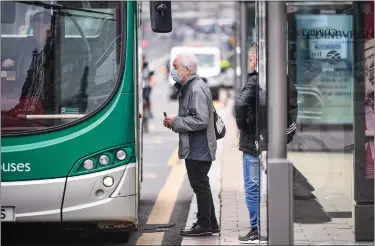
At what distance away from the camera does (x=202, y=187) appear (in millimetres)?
8297

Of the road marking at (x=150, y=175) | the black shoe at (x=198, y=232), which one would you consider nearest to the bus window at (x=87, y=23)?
the black shoe at (x=198, y=232)

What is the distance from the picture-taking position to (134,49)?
7664 mm

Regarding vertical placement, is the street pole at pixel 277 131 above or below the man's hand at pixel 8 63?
below

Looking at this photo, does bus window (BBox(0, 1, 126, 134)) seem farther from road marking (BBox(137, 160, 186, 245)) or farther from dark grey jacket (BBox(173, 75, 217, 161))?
road marking (BBox(137, 160, 186, 245))

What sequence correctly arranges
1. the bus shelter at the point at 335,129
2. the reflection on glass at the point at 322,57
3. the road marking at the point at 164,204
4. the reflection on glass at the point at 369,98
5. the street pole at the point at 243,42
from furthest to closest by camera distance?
the street pole at the point at 243,42 < the road marking at the point at 164,204 < the reflection on glass at the point at 369,98 < the reflection on glass at the point at 322,57 < the bus shelter at the point at 335,129

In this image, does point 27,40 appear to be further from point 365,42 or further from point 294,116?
point 365,42

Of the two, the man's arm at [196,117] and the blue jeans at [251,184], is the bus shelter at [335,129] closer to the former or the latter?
the blue jeans at [251,184]


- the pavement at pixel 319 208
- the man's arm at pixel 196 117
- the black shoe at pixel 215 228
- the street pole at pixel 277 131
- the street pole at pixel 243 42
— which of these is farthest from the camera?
the street pole at pixel 243 42

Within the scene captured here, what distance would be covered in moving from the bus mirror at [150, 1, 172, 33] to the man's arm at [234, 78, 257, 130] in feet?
3.15

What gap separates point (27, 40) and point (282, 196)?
11.7ft

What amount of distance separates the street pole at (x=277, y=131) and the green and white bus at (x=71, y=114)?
291 centimetres

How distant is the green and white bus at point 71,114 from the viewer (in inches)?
297

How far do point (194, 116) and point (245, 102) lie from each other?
497 millimetres

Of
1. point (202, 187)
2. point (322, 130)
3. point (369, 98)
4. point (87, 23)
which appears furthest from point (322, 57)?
point (87, 23)
